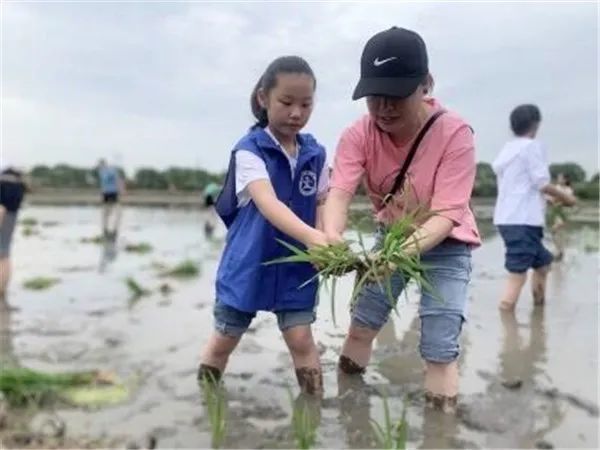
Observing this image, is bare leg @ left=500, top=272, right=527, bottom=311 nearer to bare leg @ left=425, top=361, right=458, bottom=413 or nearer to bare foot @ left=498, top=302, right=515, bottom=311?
bare foot @ left=498, top=302, right=515, bottom=311

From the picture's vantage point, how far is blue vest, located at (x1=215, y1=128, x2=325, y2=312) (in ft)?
12.9

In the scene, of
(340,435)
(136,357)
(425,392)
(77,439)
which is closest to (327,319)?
(136,357)

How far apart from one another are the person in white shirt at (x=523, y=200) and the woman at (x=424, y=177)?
3.21m

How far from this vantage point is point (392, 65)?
3.39 meters

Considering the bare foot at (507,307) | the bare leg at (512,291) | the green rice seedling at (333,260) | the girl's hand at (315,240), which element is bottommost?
the bare foot at (507,307)

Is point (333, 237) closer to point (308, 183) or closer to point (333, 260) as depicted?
point (333, 260)

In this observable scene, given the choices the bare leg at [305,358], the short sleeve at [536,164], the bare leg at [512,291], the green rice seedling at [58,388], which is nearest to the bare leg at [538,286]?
the bare leg at [512,291]

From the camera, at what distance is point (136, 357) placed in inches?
195

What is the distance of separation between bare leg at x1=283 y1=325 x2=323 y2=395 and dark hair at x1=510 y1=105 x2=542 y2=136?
155 inches

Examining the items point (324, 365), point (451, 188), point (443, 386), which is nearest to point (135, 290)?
point (324, 365)

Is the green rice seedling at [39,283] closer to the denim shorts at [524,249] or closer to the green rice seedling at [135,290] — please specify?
the green rice seedling at [135,290]

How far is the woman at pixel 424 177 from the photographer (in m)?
3.49

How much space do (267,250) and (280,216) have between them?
0.34 metres

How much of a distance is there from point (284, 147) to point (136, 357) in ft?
6.13
